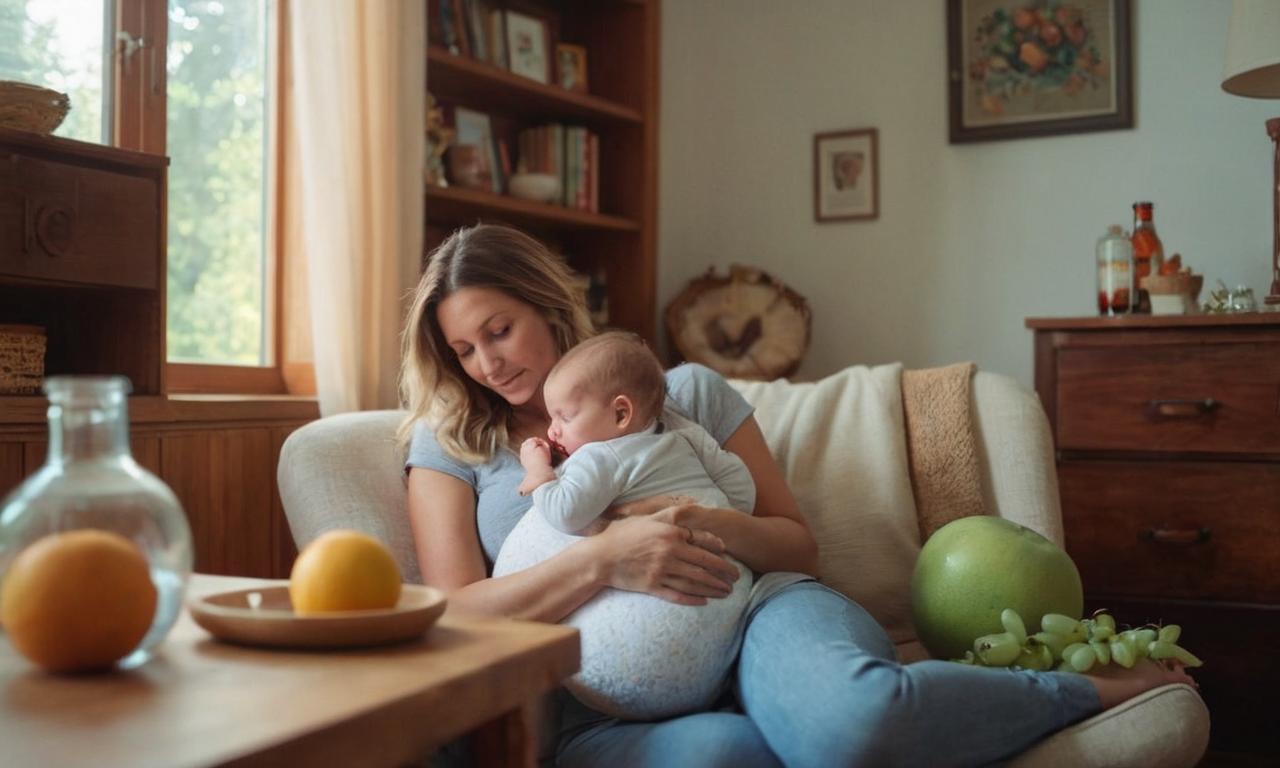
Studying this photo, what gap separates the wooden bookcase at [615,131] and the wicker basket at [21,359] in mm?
1546

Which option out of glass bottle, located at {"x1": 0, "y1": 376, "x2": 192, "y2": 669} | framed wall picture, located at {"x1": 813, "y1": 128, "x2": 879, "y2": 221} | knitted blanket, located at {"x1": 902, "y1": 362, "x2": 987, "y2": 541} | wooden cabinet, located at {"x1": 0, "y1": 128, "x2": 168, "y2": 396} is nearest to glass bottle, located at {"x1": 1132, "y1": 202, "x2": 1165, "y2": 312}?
framed wall picture, located at {"x1": 813, "y1": 128, "x2": 879, "y2": 221}

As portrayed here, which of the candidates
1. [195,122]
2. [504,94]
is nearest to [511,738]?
[195,122]

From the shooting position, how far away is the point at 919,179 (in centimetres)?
319

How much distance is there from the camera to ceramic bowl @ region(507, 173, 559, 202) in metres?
2.99

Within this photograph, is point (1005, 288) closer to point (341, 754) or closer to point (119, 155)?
point (119, 155)

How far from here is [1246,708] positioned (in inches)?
90.6

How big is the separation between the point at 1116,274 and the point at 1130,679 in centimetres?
141

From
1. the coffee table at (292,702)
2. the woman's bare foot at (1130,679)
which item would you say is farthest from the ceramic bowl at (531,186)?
the coffee table at (292,702)

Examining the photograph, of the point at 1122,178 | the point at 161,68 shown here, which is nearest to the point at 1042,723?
the point at 161,68

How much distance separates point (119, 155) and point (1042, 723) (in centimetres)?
146

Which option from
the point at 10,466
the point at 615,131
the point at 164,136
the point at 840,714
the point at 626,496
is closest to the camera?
the point at 840,714

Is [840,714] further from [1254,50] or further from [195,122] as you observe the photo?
[1254,50]

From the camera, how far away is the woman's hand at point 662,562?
132cm

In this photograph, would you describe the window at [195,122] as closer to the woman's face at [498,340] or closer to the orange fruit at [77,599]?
the woman's face at [498,340]
